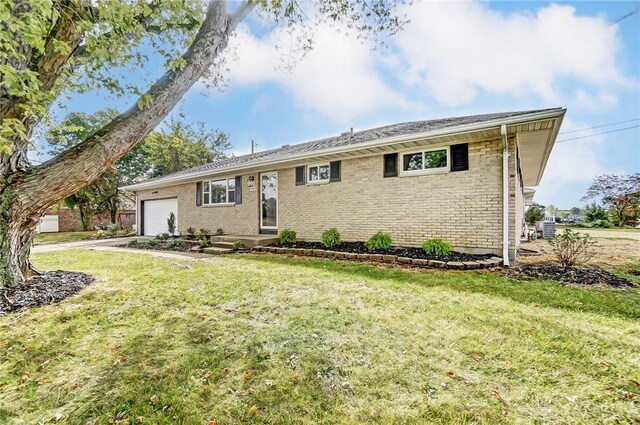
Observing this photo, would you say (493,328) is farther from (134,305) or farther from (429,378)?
(134,305)

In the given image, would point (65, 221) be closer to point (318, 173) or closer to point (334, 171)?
point (318, 173)

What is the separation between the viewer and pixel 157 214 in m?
15.0

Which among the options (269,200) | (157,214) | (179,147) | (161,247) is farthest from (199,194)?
(179,147)

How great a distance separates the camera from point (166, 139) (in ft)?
73.5

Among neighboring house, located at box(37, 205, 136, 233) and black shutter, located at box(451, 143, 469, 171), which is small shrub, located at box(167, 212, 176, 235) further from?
neighboring house, located at box(37, 205, 136, 233)

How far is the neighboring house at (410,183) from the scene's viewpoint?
235 inches

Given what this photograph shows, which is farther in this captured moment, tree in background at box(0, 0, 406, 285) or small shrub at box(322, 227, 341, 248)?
small shrub at box(322, 227, 341, 248)

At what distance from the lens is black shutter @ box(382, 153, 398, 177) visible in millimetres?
7348

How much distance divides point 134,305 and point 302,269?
2869mm

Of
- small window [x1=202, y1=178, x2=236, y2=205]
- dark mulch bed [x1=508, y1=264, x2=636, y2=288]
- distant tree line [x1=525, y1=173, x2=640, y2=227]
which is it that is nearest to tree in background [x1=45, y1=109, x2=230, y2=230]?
small window [x1=202, y1=178, x2=236, y2=205]

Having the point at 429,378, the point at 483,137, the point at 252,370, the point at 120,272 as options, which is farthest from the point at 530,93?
the point at 120,272

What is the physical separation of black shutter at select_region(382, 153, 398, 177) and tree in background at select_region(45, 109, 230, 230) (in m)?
19.1

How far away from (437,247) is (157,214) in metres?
14.5

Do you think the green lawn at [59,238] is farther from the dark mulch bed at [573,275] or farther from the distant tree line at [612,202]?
the distant tree line at [612,202]
